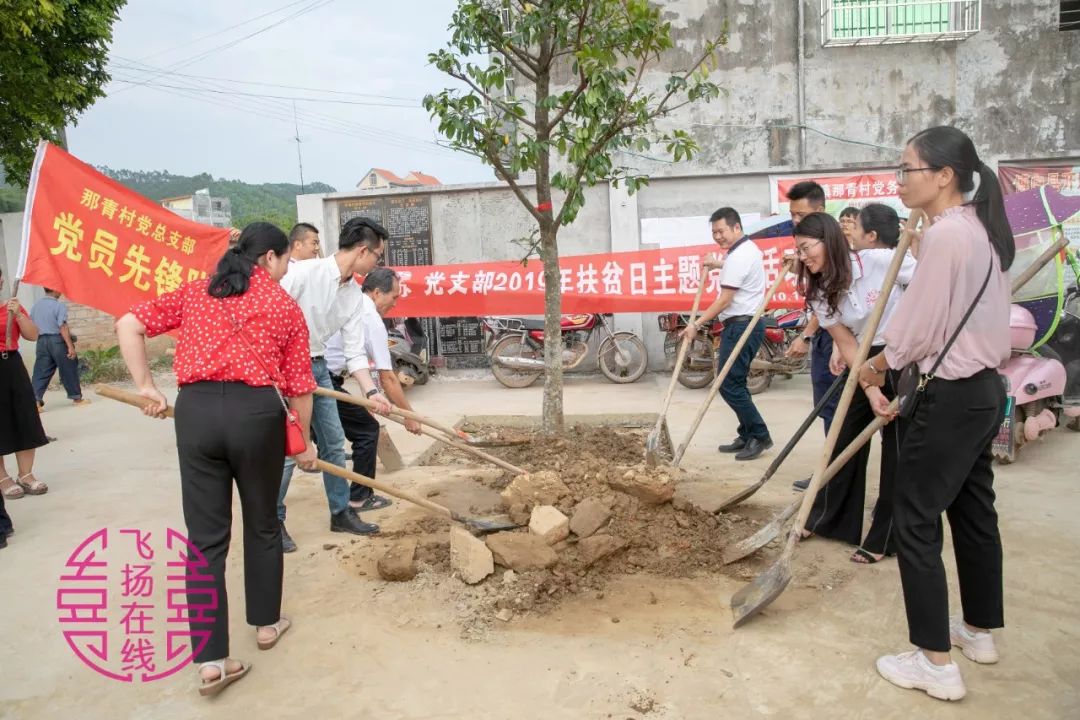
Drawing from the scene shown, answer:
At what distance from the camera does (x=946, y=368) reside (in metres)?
2.36

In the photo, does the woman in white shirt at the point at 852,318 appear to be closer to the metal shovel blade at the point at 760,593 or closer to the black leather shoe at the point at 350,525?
the metal shovel blade at the point at 760,593

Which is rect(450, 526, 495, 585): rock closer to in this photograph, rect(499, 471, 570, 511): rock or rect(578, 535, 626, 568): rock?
rect(578, 535, 626, 568): rock

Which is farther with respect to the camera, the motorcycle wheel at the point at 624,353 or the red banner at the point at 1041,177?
the red banner at the point at 1041,177

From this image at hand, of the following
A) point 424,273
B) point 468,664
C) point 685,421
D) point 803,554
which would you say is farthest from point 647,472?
point 424,273

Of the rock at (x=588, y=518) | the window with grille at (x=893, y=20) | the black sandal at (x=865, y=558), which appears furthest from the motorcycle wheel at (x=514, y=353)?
the window with grille at (x=893, y=20)

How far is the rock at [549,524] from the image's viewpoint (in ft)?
11.5

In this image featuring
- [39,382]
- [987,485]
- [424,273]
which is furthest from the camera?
[424,273]

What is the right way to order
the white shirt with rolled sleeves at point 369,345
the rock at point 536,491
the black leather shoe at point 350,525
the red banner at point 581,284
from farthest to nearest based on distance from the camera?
the red banner at point 581,284 < the white shirt with rolled sleeves at point 369,345 < the black leather shoe at point 350,525 < the rock at point 536,491

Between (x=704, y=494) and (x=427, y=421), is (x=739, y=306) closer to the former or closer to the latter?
(x=704, y=494)

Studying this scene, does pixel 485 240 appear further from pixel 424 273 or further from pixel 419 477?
pixel 419 477

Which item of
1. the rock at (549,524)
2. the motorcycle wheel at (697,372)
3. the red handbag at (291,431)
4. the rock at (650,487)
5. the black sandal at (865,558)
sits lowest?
the black sandal at (865,558)

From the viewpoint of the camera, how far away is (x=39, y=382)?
814 cm

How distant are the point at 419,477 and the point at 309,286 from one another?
6.10 ft

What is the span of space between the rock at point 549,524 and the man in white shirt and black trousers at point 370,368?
112cm
